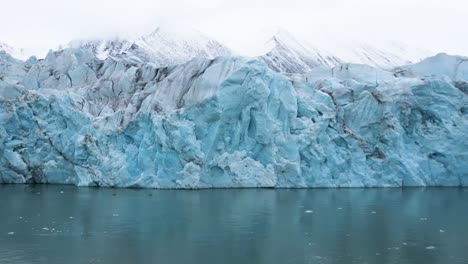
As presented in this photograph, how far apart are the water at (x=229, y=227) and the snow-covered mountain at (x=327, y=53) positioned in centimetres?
3581

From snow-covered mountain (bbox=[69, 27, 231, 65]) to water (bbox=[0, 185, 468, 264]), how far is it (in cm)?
3224

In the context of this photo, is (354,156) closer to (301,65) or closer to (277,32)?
(301,65)

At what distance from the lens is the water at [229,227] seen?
980 centimetres

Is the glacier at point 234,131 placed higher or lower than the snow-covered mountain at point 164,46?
lower

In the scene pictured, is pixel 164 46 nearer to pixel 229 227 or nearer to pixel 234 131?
pixel 234 131

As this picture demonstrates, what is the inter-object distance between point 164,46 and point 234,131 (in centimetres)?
3546

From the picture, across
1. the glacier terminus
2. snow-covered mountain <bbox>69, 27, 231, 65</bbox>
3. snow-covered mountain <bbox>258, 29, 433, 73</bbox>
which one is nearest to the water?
the glacier terminus

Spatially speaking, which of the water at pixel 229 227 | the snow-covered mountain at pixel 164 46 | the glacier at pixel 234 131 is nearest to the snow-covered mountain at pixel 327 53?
the snow-covered mountain at pixel 164 46

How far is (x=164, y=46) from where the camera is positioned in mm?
55000

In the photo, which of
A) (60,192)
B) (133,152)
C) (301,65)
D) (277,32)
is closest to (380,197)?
(133,152)

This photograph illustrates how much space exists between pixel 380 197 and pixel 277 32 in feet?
159

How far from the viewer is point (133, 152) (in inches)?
830

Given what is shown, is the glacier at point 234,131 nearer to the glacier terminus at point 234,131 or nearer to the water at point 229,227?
the glacier terminus at point 234,131

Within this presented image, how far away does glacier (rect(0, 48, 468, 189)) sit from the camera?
20.8 m
